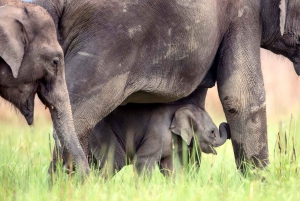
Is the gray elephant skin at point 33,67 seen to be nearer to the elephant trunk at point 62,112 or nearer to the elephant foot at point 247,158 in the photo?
the elephant trunk at point 62,112

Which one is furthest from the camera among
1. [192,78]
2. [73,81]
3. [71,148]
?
[192,78]

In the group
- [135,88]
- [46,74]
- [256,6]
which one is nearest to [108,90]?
[135,88]

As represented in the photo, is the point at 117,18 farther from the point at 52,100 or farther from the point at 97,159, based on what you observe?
the point at 97,159

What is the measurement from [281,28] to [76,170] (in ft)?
7.62

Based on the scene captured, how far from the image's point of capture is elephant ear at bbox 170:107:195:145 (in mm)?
7102

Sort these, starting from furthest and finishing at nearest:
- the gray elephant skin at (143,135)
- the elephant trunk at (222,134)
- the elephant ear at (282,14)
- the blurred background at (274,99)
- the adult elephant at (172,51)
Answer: the blurred background at (274,99), the elephant trunk at (222,134), the gray elephant skin at (143,135), the elephant ear at (282,14), the adult elephant at (172,51)

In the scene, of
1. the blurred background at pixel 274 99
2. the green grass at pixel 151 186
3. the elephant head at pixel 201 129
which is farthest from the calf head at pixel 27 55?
the blurred background at pixel 274 99

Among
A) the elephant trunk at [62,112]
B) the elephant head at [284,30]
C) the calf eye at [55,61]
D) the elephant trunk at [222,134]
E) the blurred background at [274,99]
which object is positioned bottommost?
the blurred background at [274,99]

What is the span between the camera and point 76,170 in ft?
18.0

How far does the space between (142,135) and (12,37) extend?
7.25 ft

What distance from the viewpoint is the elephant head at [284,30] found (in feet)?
22.8

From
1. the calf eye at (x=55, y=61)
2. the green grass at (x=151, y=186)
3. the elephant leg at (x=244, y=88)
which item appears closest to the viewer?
the green grass at (x=151, y=186)

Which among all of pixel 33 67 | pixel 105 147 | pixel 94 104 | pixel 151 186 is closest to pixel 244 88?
pixel 105 147

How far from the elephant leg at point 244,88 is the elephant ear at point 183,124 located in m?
0.37
